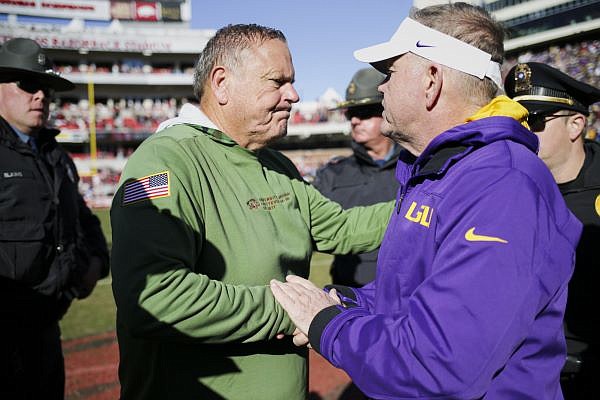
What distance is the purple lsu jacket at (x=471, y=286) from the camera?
136 centimetres

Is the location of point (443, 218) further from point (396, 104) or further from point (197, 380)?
point (197, 380)

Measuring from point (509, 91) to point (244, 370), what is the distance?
252cm

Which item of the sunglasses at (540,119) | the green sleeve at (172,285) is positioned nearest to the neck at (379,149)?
the sunglasses at (540,119)

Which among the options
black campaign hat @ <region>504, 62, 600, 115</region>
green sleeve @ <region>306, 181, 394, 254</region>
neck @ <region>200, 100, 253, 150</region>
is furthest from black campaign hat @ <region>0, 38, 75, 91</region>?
black campaign hat @ <region>504, 62, 600, 115</region>

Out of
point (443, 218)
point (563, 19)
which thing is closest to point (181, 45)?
point (563, 19)

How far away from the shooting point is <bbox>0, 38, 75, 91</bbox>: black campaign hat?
3.45 metres

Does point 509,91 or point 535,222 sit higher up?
point 509,91

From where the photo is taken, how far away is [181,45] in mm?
43438

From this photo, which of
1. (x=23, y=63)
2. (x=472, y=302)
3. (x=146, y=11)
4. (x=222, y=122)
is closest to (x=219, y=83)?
(x=222, y=122)

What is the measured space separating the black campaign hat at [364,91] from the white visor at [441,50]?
2.57 metres

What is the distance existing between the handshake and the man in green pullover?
51 mm

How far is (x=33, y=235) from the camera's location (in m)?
3.21

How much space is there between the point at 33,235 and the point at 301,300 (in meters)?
2.19

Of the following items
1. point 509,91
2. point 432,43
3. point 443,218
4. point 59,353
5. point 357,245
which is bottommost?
point 59,353
